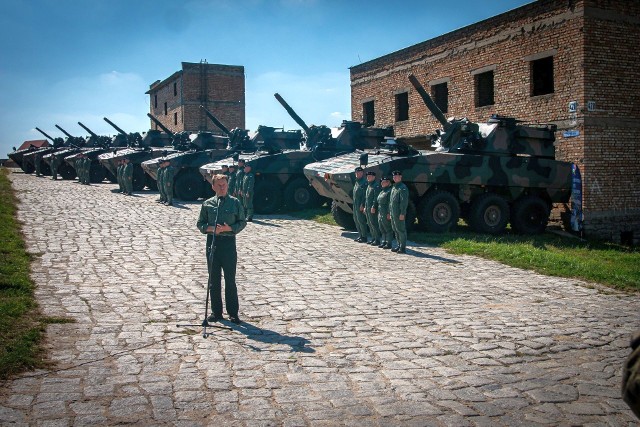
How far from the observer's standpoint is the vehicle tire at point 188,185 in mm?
23625

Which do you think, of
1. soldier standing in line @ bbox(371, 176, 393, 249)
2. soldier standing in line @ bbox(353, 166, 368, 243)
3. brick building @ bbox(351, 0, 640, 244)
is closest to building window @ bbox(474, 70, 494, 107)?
brick building @ bbox(351, 0, 640, 244)

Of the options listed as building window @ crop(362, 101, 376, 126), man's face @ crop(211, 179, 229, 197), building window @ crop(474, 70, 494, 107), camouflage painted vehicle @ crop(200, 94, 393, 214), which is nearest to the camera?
man's face @ crop(211, 179, 229, 197)

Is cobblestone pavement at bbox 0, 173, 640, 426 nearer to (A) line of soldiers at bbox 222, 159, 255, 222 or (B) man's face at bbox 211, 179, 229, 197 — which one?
(B) man's face at bbox 211, 179, 229, 197

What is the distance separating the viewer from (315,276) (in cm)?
973

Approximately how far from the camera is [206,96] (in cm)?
4091

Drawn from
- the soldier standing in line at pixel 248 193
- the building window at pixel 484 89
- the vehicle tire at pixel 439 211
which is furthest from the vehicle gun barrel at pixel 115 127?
the vehicle tire at pixel 439 211

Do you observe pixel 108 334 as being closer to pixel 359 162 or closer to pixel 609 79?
pixel 359 162

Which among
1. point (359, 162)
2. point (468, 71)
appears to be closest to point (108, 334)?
point (359, 162)

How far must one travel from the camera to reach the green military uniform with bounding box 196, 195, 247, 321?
23.1ft

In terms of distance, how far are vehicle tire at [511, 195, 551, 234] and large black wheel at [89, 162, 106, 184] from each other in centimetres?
2249

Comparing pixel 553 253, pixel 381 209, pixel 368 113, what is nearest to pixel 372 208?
pixel 381 209

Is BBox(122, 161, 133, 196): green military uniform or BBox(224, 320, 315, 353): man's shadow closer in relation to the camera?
BBox(224, 320, 315, 353): man's shadow

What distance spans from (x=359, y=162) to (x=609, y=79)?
282 inches

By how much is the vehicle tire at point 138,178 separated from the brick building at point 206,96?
13015 millimetres
